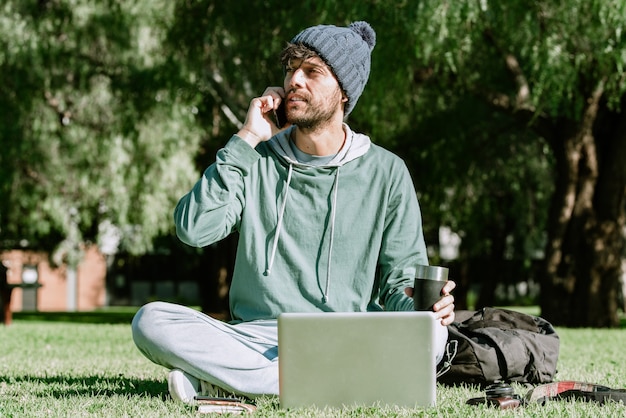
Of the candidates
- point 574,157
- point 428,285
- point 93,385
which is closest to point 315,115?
point 428,285

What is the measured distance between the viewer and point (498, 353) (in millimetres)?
5059

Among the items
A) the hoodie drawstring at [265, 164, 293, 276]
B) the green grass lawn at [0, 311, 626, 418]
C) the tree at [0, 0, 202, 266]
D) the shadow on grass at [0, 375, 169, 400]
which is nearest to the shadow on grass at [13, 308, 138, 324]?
the tree at [0, 0, 202, 266]

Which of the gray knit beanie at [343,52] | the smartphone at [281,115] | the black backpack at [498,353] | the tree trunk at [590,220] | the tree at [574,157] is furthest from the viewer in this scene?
the tree trunk at [590,220]

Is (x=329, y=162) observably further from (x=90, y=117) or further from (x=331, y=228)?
(x=90, y=117)

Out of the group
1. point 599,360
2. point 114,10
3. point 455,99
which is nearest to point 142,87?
point 114,10

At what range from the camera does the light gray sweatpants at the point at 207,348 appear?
3.93 metres

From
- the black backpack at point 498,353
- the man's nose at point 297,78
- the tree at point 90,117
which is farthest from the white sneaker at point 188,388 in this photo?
the tree at point 90,117

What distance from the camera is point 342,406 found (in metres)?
3.58

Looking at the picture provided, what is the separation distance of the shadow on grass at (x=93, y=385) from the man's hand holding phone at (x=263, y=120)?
3.71ft

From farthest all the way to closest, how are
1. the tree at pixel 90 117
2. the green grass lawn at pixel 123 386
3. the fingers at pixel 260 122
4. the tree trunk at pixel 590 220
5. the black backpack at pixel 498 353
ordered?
the tree at pixel 90 117 → the tree trunk at pixel 590 220 → the black backpack at pixel 498 353 → the fingers at pixel 260 122 → the green grass lawn at pixel 123 386

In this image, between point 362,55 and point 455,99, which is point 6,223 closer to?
point 455,99

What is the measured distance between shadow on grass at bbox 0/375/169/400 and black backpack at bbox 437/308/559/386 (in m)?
1.35

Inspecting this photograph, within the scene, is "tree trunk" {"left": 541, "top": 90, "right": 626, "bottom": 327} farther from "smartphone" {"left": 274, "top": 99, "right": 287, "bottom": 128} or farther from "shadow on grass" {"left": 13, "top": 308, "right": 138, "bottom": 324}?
"smartphone" {"left": 274, "top": 99, "right": 287, "bottom": 128}

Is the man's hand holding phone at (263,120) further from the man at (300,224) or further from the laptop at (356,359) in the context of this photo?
the laptop at (356,359)
